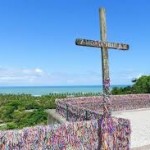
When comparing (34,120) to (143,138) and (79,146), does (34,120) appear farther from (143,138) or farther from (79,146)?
(79,146)

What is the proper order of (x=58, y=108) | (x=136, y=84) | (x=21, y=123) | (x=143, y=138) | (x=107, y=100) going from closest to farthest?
1. (x=107, y=100)
2. (x=143, y=138)
3. (x=58, y=108)
4. (x=21, y=123)
5. (x=136, y=84)

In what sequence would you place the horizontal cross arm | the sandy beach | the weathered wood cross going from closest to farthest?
the horizontal cross arm → the weathered wood cross → the sandy beach

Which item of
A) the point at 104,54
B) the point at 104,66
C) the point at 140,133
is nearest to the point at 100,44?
the point at 104,54

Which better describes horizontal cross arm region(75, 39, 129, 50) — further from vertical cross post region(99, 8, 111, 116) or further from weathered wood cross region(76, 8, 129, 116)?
vertical cross post region(99, 8, 111, 116)

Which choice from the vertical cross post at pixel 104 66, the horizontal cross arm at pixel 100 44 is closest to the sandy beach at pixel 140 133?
the vertical cross post at pixel 104 66

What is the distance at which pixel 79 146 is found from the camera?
1163 cm

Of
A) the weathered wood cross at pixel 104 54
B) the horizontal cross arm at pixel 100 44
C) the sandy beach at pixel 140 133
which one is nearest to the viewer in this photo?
the horizontal cross arm at pixel 100 44

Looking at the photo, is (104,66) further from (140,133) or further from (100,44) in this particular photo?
(140,133)

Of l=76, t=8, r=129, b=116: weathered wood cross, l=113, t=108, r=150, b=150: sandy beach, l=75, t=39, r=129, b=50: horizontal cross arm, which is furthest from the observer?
l=113, t=108, r=150, b=150: sandy beach

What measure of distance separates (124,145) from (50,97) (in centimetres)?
3347

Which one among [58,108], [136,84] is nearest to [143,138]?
[58,108]

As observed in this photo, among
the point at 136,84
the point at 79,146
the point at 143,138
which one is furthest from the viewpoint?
the point at 136,84

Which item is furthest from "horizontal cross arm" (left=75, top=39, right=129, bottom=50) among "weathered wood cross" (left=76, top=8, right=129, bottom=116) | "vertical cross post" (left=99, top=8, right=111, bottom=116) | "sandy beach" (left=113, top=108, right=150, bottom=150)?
"sandy beach" (left=113, top=108, right=150, bottom=150)

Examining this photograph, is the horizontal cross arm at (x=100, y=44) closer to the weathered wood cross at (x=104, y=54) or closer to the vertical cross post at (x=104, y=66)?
the weathered wood cross at (x=104, y=54)
